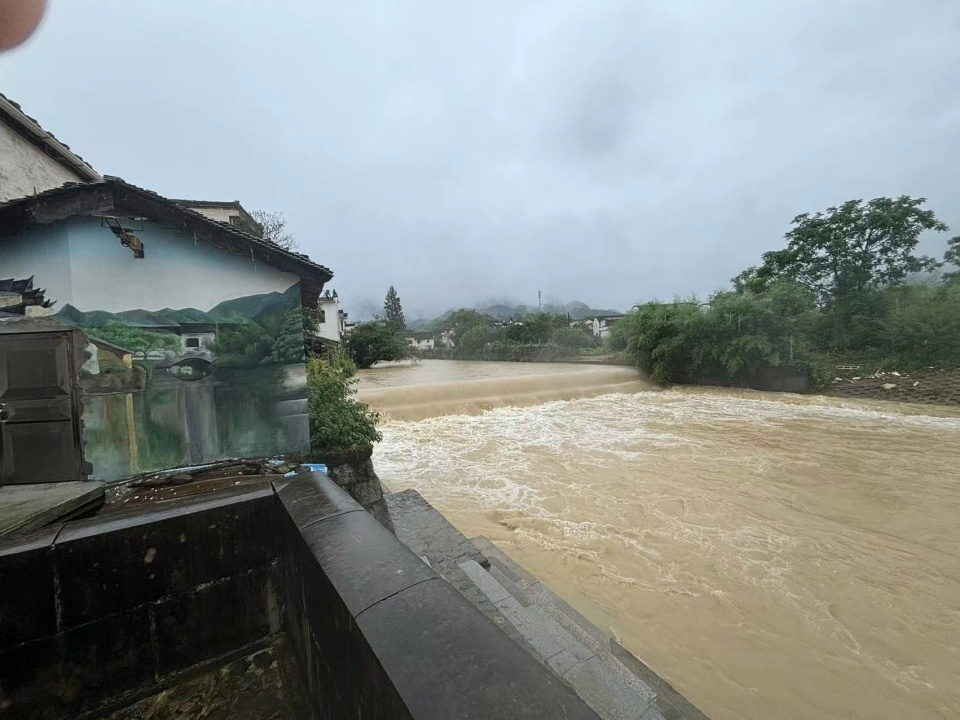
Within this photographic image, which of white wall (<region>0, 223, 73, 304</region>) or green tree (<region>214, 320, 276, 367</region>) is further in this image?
green tree (<region>214, 320, 276, 367</region>)

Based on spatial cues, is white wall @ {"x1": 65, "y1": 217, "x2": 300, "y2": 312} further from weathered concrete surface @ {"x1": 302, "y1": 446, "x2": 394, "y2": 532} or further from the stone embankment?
the stone embankment

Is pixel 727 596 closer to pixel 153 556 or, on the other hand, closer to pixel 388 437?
pixel 153 556

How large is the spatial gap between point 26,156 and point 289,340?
529 cm

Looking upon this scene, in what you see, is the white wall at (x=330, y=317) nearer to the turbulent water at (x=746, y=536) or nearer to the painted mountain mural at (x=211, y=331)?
the turbulent water at (x=746, y=536)

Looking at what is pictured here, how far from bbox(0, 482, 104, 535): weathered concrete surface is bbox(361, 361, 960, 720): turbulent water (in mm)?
4278

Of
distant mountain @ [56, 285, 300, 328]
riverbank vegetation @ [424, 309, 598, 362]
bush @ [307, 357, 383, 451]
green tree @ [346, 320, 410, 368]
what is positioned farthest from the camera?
green tree @ [346, 320, 410, 368]

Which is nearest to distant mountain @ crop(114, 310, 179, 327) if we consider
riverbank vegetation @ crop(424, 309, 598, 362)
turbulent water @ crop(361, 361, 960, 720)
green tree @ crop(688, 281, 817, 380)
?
turbulent water @ crop(361, 361, 960, 720)

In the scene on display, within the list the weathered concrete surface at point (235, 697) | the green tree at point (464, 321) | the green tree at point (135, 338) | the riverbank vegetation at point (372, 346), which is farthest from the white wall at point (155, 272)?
the green tree at point (464, 321)

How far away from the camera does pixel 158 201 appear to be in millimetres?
3912

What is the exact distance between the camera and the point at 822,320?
2081 centimetres

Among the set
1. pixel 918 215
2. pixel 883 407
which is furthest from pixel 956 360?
pixel 918 215

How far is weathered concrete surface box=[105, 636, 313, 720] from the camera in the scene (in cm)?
158

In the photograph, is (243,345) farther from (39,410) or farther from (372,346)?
(372,346)

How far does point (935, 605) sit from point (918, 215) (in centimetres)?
2469
